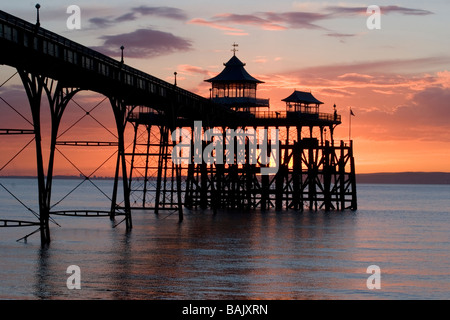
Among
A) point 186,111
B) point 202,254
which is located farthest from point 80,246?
point 186,111

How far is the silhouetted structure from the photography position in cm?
3888

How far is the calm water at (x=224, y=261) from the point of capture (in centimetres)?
3004

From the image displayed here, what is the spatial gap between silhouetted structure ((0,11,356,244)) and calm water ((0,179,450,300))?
7.68 ft

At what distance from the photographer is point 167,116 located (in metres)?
65.9

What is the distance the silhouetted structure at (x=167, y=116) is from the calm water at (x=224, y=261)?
234cm

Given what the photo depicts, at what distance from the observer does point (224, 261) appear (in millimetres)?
39344

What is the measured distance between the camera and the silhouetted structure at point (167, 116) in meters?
38.9

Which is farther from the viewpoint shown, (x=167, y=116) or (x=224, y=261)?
(x=167, y=116)

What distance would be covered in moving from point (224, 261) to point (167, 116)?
28.1 meters

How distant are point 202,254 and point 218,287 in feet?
38.0

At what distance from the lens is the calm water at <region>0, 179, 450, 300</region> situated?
3004 cm

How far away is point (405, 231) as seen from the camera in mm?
67188

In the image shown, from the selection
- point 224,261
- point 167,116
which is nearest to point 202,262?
point 224,261

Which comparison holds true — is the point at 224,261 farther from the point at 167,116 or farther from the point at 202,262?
the point at 167,116
